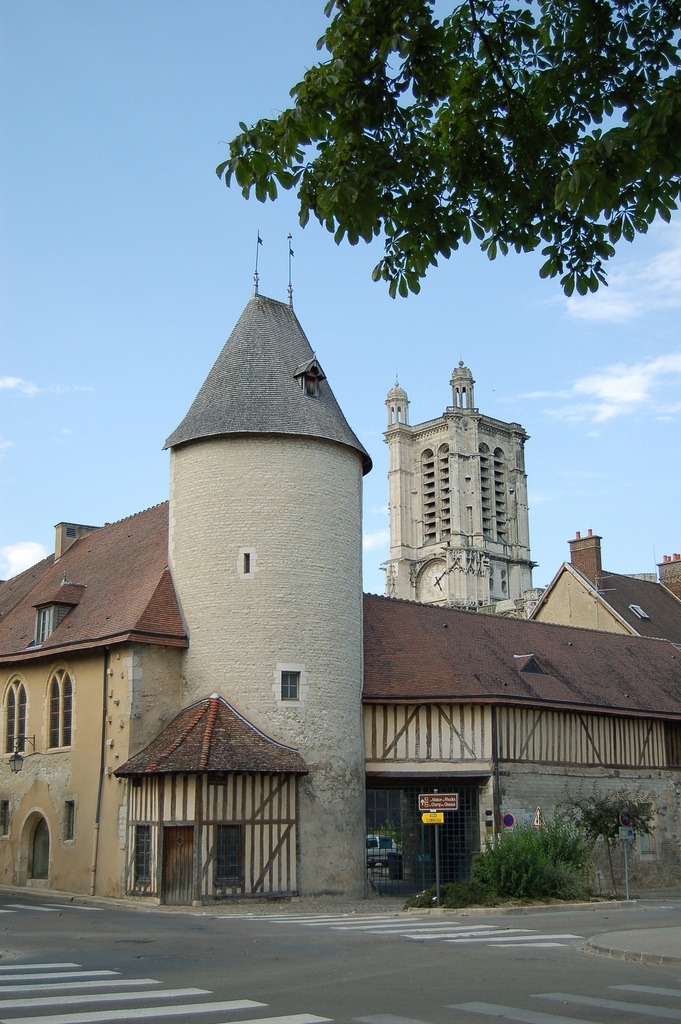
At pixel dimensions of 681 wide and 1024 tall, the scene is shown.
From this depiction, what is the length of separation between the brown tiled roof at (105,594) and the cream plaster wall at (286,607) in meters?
0.69

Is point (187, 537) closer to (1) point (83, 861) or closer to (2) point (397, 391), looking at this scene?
(1) point (83, 861)

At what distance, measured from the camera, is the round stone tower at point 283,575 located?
23484 mm

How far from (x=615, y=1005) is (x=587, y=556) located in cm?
3496

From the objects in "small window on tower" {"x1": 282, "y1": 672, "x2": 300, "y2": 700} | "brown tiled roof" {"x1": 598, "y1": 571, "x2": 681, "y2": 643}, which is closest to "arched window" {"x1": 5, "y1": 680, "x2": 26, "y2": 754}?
"small window on tower" {"x1": 282, "y1": 672, "x2": 300, "y2": 700}

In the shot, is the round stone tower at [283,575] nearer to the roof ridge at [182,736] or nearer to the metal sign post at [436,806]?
the roof ridge at [182,736]

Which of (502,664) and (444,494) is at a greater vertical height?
(444,494)

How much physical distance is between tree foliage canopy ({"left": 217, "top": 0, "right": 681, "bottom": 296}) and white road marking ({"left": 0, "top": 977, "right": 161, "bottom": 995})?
19.8 feet

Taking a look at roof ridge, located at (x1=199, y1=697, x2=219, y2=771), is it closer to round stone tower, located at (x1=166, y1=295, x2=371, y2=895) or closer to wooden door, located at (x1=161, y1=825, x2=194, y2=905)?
round stone tower, located at (x1=166, y1=295, x2=371, y2=895)

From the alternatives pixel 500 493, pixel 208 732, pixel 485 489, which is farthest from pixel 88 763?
pixel 500 493

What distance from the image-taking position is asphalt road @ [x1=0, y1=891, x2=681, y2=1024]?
7.96 meters

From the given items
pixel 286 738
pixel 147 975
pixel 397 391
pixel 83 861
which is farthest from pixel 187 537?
pixel 397 391

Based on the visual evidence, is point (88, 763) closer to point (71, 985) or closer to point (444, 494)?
point (71, 985)

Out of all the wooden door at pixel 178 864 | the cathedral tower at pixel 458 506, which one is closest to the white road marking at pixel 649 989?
the wooden door at pixel 178 864

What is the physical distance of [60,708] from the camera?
25719 mm
